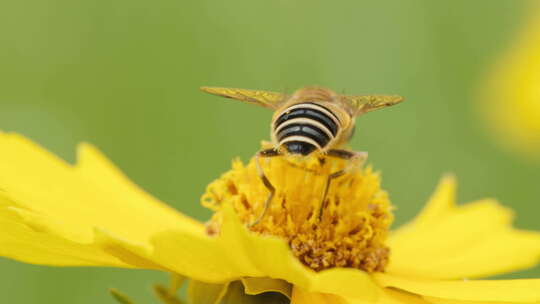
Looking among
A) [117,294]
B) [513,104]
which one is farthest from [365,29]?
[117,294]

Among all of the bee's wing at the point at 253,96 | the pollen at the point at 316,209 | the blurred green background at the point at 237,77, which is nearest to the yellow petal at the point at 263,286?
the pollen at the point at 316,209

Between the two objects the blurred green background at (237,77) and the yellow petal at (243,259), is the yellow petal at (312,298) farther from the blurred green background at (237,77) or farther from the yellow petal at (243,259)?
the blurred green background at (237,77)

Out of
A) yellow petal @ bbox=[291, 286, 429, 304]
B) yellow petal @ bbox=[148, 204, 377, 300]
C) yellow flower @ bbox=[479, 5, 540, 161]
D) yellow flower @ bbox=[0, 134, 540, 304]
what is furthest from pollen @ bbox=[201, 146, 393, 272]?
yellow flower @ bbox=[479, 5, 540, 161]

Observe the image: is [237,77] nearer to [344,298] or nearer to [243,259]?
[344,298]

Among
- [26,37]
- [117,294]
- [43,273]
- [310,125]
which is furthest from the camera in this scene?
[26,37]

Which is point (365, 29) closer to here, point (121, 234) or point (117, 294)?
point (121, 234)

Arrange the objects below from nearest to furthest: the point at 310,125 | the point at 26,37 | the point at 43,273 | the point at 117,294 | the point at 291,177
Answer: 1. the point at 117,294
2. the point at 310,125
3. the point at 291,177
4. the point at 43,273
5. the point at 26,37
